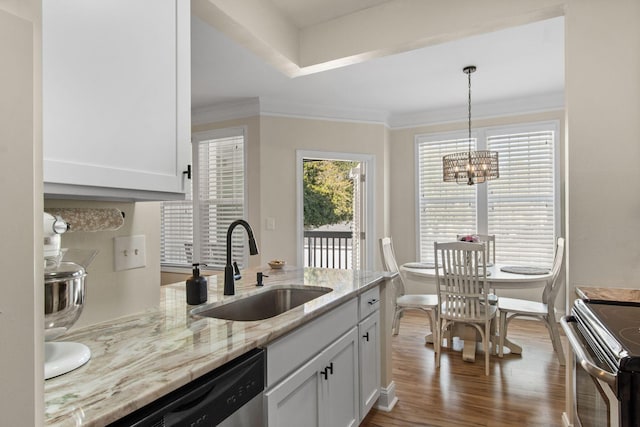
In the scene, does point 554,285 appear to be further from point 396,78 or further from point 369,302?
point 396,78

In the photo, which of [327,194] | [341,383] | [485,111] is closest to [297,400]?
[341,383]

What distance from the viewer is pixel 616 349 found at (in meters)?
1.16

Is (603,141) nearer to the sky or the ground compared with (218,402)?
nearer to the sky

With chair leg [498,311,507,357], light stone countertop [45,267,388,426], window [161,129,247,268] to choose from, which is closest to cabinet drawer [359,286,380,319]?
light stone countertop [45,267,388,426]

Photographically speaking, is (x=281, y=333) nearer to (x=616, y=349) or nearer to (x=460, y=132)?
(x=616, y=349)

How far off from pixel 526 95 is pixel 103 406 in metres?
4.98

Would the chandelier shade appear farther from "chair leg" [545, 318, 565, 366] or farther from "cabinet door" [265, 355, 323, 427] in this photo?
"cabinet door" [265, 355, 323, 427]

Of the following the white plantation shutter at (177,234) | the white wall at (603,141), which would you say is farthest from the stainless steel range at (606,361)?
the white plantation shutter at (177,234)

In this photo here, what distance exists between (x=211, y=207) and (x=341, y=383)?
11.4 feet

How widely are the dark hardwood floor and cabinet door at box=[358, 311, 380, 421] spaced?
21 centimetres

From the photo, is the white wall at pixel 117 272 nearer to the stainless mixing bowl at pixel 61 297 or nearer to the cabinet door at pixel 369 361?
the stainless mixing bowl at pixel 61 297

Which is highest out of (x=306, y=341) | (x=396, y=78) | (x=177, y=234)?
(x=396, y=78)

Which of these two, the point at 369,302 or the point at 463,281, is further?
the point at 463,281

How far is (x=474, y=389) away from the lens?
2.82 metres
